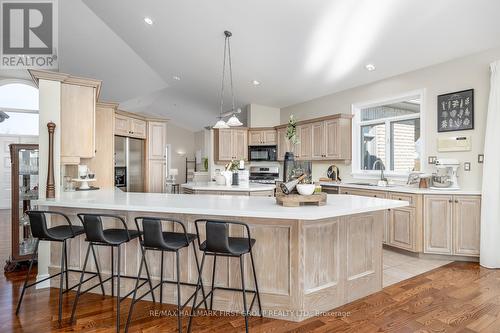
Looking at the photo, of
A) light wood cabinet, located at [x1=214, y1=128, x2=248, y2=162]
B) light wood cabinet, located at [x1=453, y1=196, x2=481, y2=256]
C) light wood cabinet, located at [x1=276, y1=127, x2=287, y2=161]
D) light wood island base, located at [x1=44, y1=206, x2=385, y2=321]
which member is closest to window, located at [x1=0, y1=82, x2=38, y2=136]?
light wood cabinet, located at [x1=214, y1=128, x2=248, y2=162]

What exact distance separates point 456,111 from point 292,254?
3264mm

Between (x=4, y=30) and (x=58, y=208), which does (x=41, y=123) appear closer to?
(x=58, y=208)

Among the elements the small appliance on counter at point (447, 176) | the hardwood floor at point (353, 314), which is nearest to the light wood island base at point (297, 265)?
the hardwood floor at point (353, 314)

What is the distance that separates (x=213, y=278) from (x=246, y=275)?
278 millimetres

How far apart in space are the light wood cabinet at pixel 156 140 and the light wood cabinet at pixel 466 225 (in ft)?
16.8

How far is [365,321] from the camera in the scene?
7.30ft

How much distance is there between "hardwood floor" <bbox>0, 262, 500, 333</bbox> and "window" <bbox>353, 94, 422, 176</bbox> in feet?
6.93

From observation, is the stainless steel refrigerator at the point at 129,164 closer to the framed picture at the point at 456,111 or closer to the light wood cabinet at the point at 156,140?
the light wood cabinet at the point at 156,140

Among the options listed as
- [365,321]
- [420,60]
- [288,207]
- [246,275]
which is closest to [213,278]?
[246,275]

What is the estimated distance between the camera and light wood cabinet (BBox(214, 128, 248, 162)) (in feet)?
22.7

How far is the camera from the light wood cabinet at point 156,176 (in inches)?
222

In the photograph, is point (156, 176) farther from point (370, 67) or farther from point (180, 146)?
point (180, 146)

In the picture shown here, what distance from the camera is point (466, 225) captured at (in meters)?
3.50

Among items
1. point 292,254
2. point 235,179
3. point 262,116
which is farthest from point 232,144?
point 292,254
